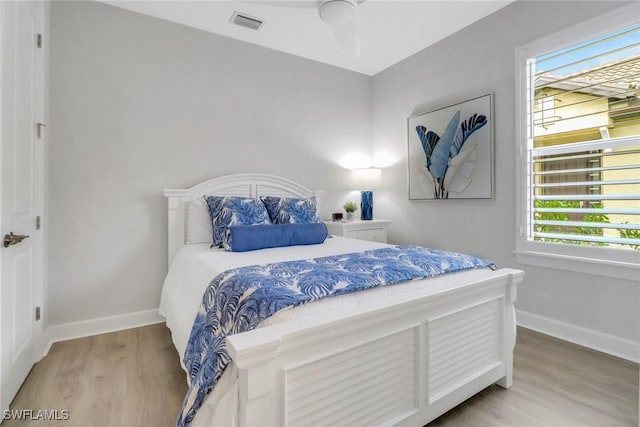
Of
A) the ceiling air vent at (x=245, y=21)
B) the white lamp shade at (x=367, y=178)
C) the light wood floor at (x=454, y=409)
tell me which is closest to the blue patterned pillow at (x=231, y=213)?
the light wood floor at (x=454, y=409)

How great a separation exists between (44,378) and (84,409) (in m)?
0.54

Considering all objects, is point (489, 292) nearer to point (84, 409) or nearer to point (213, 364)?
point (213, 364)

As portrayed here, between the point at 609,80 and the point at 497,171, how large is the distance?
93 centimetres

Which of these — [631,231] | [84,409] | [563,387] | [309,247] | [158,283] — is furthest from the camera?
[158,283]

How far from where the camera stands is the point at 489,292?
5.46 feet

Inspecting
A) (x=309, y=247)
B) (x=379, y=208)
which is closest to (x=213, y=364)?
(x=309, y=247)

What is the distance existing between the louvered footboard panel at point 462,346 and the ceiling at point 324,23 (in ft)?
7.74

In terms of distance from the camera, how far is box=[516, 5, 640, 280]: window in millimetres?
2092

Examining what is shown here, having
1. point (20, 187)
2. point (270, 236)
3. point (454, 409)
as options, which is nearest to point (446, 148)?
point (270, 236)

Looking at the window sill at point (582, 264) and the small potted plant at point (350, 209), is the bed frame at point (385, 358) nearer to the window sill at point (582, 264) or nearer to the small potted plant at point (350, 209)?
the window sill at point (582, 264)

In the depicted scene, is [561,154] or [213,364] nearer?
[213,364]

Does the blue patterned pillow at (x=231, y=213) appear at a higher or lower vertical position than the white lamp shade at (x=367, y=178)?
lower

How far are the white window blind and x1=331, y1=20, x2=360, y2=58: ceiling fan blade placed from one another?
4.85 ft

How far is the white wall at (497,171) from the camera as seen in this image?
224cm
